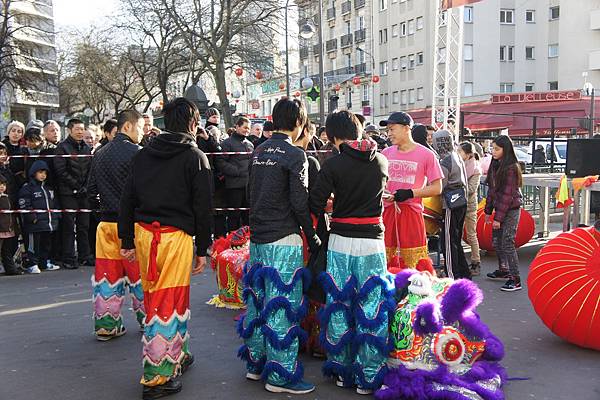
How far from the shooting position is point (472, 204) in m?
9.16

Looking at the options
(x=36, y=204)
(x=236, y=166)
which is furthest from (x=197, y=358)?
(x=236, y=166)

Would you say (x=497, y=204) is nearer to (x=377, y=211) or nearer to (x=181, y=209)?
(x=377, y=211)

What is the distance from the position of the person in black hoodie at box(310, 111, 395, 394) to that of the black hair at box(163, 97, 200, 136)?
1.03 metres

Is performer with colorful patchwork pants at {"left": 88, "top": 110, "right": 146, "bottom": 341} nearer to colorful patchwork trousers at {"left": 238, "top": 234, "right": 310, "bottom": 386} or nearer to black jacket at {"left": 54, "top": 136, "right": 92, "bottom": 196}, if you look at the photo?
colorful patchwork trousers at {"left": 238, "top": 234, "right": 310, "bottom": 386}

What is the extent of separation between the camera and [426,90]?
52.0 m

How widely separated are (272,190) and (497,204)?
4156mm

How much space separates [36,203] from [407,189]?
20.1ft

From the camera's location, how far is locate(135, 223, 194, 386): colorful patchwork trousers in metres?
4.63

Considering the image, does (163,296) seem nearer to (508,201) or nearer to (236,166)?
(508,201)

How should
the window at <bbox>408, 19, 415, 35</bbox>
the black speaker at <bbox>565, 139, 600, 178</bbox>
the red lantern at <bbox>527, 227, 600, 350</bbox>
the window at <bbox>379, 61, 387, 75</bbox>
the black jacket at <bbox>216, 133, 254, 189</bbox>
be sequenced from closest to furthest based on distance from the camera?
the red lantern at <bbox>527, 227, 600, 350</bbox>, the black speaker at <bbox>565, 139, 600, 178</bbox>, the black jacket at <bbox>216, 133, 254, 189</bbox>, the window at <bbox>408, 19, 415, 35</bbox>, the window at <bbox>379, 61, 387, 75</bbox>

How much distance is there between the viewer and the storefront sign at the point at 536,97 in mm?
38375

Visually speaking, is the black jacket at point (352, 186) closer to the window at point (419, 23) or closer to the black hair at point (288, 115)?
the black hair at point (288, 115)

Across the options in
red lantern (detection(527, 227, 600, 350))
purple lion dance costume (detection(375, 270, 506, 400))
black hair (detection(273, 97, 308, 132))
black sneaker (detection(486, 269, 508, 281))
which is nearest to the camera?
purple lion dance costume (detection(375, 270, 506, 400))

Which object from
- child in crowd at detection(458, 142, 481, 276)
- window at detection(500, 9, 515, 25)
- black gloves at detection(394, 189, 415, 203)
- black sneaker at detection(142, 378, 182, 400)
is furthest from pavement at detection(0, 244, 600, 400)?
window at detection(500, 9, 515, 25)
